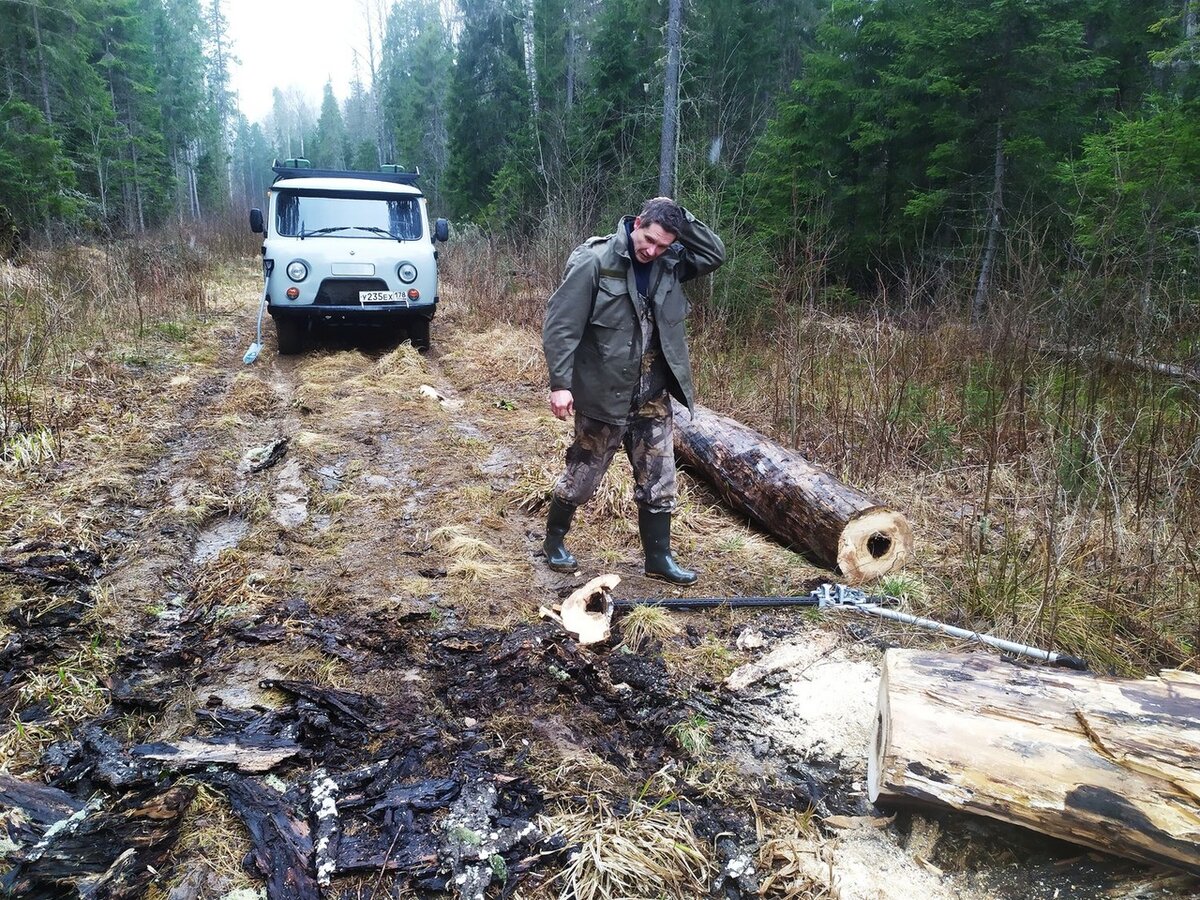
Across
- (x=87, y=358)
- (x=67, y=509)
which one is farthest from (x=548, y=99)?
(x=67, y=509)

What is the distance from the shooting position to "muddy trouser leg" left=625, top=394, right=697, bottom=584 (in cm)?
385

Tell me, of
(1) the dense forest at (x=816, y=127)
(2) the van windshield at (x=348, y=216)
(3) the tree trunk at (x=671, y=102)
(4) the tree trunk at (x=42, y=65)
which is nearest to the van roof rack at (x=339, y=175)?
(2) the van windshield at (x=348, y=216)

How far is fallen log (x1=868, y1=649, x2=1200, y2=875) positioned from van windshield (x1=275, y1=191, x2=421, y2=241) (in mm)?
8749

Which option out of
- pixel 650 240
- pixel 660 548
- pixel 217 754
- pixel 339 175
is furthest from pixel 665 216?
pixel 339 175

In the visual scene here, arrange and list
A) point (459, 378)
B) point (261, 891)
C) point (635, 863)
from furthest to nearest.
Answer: point (459, 378), point (635, 863), point (261, 891)

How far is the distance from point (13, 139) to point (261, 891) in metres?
16.7

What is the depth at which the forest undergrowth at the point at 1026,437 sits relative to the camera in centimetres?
335

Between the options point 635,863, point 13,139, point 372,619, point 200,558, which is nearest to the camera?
point 635,863

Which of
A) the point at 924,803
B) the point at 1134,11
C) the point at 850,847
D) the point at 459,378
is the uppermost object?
the point at 1134,11

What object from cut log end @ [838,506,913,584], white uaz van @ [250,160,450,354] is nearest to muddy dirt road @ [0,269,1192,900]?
cut log end @ [838,506,913,584]

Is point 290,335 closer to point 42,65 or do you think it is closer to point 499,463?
point 499,463

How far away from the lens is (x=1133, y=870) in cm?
209

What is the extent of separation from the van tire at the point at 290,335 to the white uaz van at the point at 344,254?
0.04ft

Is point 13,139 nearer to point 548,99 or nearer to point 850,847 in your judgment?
point 548,99
